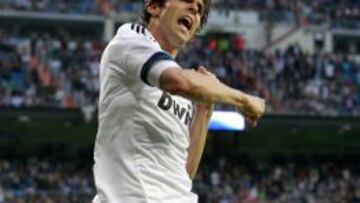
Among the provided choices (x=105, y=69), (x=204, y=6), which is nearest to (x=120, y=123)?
(x=105, y=69)

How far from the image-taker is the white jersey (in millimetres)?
4047

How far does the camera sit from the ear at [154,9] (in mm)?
4156

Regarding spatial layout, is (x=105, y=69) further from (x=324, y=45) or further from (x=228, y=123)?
(x=324, y=45)

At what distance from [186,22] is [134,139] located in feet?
1.56

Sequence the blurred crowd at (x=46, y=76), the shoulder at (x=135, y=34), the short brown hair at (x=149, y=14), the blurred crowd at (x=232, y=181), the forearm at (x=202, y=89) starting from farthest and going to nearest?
the blurred crowd at (x=46, y=76) < the blurred crowd at (x=232, y=181) < the short brown hair at (x=149, y=14) < the shoulder at (x=135, y=34) < the forearm at (x=202, y=89)

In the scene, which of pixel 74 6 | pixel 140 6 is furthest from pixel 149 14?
pixel 74 6

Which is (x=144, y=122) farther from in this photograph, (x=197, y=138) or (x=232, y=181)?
(x=232, y=181)

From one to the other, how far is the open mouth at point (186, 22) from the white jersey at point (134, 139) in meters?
0.12

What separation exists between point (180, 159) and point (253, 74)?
1056 inches

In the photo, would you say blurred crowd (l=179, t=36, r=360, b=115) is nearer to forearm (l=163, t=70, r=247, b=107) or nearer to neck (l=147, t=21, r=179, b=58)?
neck (l=147, t=21, r=179, b=58)

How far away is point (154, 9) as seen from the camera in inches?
164

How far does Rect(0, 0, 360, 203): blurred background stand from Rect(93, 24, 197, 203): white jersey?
18.7 metres

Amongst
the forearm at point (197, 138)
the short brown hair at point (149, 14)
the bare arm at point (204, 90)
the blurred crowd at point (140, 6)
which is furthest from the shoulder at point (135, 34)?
the blurred crowd at point (140, 6)

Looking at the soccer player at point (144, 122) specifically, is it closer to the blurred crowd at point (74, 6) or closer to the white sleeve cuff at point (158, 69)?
the white sleeve cuff at point (158, 69)
